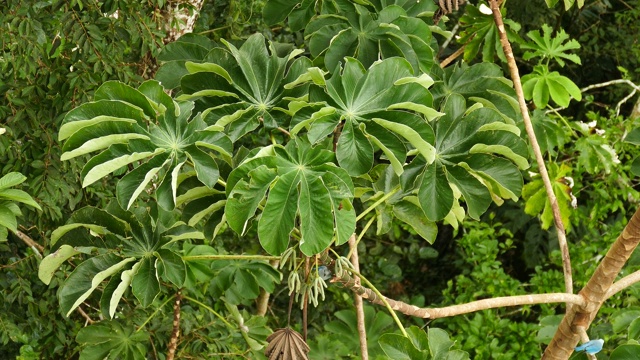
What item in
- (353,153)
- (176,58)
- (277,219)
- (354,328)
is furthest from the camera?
(354,328)

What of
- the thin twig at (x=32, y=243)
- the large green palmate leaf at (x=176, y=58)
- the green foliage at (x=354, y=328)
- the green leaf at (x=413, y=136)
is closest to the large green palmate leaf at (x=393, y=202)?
the green leaf at (x=413, y=136)

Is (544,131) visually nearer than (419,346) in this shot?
No

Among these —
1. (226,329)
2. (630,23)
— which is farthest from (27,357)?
(630,23)

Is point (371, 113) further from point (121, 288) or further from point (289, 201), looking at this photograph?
point (121, 288)

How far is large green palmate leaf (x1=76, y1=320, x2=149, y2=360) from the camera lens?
1.98 metres

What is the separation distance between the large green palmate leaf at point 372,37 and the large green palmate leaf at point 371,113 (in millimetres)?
236

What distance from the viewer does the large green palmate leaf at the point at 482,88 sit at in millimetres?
1886

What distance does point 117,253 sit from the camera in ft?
5.73

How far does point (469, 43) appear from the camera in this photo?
7.78ft

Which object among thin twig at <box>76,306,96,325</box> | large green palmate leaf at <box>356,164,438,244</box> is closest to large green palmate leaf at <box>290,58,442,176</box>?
large green palmate leaf at <box>356,164,438,244</box>

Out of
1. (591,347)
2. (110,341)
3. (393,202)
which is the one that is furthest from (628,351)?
(110,341)

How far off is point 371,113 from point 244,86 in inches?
12.5

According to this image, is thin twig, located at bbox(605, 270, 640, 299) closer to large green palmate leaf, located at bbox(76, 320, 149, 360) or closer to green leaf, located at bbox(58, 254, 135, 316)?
green leaf, located at bbox(58, 254, 135, 316)

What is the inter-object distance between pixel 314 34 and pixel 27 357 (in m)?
1.39
